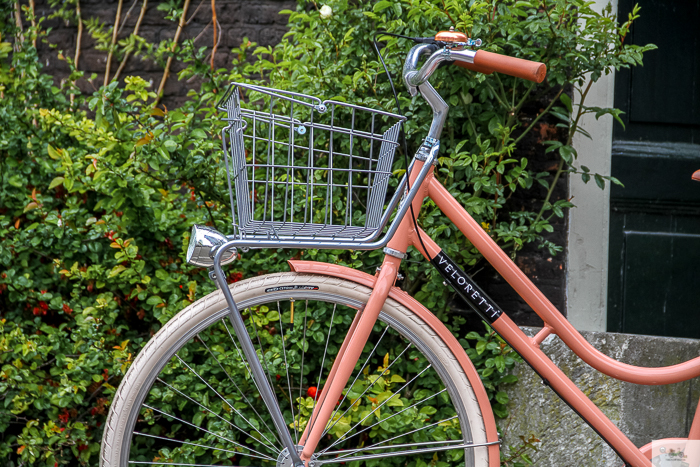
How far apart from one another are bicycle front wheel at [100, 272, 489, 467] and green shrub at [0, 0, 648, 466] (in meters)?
0.19

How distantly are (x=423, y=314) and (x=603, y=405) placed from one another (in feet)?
3.20

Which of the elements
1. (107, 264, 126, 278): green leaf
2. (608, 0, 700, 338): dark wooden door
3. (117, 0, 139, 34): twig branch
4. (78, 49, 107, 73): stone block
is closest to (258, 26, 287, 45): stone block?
(117, 0, 139, 34): twig branch

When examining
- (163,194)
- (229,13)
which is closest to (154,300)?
(163,194)

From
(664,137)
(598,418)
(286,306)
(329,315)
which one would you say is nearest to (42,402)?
(286,306)

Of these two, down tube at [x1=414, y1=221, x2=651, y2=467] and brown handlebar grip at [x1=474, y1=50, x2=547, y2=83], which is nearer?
brown handlebar grip at [x1=474, y1=50, x2=547, y2=83]

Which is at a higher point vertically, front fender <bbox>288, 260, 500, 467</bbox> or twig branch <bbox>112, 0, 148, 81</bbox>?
twig branch <bbox>112, 0, 148, 81</bbox>

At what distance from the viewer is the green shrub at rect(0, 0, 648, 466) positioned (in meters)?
1.67

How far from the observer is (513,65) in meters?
1.10

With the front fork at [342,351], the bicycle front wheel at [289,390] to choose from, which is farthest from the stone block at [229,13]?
the front fork at [342,351]

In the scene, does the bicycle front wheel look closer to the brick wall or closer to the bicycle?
the bicycle

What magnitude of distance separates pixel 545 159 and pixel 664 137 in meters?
0.52

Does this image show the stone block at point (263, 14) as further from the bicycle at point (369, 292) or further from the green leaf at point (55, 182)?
the bicycle at point (369, 292)

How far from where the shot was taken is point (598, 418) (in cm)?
126

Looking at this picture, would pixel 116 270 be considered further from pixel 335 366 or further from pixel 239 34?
pixel 239 34
